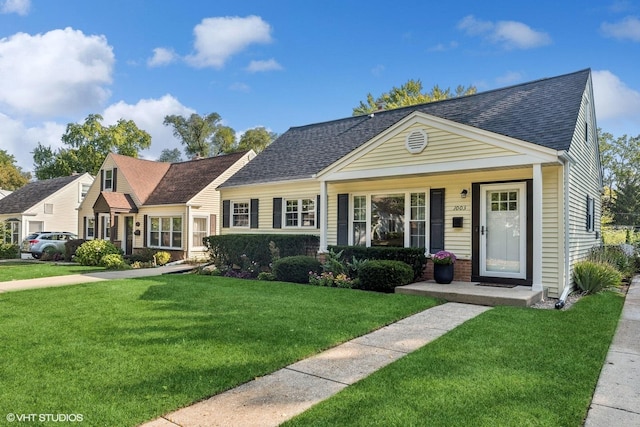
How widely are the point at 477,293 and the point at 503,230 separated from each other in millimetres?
2339

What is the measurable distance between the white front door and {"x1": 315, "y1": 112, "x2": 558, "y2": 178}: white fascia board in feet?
4.00

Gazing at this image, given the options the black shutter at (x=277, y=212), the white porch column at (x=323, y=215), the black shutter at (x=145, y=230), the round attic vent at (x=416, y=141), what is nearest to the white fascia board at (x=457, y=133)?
the round attic vent at (x=416, y=141)

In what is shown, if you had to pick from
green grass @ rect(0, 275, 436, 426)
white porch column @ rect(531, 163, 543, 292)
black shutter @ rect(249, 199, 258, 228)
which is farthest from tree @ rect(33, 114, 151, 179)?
white porch column @ rect(531, 163, 543, 292)

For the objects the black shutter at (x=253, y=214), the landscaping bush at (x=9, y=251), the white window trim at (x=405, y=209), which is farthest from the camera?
the landscaping bush at (x=9, y=251)

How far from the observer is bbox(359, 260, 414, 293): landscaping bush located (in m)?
9.05

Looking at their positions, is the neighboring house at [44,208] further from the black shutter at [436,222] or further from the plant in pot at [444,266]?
the plant in pot at [444,266]

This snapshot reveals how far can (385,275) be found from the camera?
9.03 m

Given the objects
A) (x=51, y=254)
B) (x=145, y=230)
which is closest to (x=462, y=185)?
(x=145, y=230)

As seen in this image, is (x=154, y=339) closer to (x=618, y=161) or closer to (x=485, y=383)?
(x=485, y=383)

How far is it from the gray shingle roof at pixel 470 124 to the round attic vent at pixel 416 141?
3.41 feet

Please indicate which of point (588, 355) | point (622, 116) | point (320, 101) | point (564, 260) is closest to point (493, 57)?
point (320, 101)

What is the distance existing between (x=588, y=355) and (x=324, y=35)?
14056 millimetres

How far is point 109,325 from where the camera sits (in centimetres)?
584

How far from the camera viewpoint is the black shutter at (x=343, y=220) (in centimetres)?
1213
